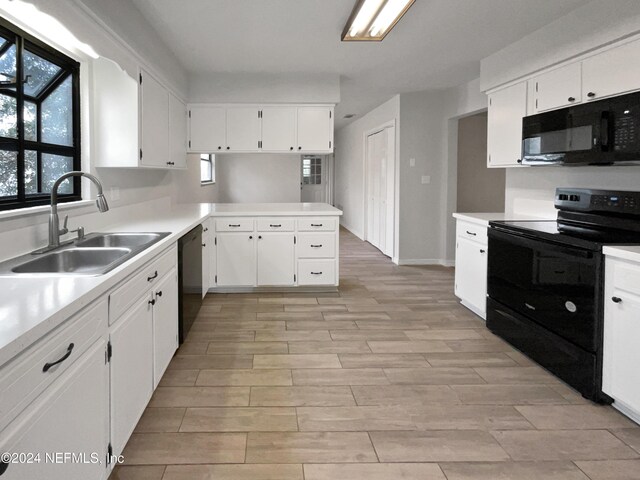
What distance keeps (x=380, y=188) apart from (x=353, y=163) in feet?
7.54

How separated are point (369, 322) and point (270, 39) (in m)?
2.45

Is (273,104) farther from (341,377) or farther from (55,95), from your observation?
(341,377)

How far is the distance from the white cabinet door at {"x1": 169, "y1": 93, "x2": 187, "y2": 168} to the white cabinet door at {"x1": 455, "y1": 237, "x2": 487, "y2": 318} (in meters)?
2.65

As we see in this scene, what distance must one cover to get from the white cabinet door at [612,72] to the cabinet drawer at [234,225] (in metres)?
3.06

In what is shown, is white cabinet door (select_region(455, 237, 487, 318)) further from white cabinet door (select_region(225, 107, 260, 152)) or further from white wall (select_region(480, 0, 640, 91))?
white cabinet door (select_region(225, 107, 260, 152))

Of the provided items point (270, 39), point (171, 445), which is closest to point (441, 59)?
point (270, 39)

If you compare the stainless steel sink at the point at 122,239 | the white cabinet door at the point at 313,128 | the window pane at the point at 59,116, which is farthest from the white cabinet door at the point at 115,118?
the white cabinet door at the point at 313,128

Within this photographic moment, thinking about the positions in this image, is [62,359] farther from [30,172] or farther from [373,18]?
[373,18]

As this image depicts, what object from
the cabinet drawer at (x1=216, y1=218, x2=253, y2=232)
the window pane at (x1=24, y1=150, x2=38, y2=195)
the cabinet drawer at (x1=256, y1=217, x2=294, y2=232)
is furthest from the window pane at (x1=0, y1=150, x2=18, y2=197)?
the cabinet drawer at (x1=256, y1=217, x2=294, y2=232)

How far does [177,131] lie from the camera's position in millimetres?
4828

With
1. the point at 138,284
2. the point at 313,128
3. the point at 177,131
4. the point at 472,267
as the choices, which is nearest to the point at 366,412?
the point at 138,284

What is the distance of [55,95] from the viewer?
287 centimetres

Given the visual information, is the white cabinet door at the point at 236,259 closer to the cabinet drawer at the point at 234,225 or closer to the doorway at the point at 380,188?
the cabinet drawer at the point at 234,225

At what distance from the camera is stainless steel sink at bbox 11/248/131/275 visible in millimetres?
2214
